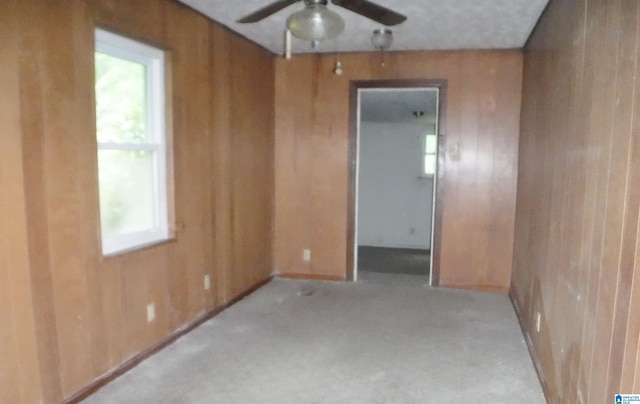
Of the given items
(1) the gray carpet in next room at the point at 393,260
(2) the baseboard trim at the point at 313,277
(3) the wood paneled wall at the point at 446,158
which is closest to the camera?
(3) the wood paneled wall at the point at 446,158

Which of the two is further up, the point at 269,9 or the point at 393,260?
the point at 269,9

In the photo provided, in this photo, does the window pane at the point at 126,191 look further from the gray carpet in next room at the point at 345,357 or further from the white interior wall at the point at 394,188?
the white interior wall at the point at 394,188

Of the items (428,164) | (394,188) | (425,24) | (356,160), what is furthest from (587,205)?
(394,188)

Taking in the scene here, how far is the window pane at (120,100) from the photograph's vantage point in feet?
8.91

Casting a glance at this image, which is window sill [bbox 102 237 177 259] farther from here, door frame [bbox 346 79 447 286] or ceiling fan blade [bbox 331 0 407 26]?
door frame [bbox 346 79 447 286]

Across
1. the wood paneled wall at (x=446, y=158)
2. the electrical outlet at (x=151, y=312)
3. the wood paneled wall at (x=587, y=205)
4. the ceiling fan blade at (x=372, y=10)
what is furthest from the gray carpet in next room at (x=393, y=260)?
the ceiling fan blade at (x=372, y=10)

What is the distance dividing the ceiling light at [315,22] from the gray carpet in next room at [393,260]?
154 inches

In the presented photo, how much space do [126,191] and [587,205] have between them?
2.53 m

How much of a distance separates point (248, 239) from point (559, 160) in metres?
2.85

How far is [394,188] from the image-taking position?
8.06 metres

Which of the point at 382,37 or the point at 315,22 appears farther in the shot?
the point at 382,37

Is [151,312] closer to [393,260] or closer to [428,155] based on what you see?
[393,260]

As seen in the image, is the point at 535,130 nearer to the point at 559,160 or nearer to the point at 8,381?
the point at 559,160

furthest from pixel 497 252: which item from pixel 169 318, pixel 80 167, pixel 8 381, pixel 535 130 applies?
pixel 8 381
